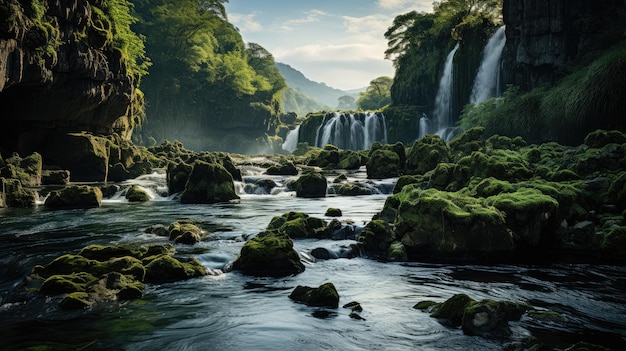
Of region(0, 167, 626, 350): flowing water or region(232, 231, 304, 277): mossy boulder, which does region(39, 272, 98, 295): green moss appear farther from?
region(232, 231, 304, 277): mossy boulder

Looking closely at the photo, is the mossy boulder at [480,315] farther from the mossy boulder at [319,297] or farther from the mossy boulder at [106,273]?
the mossy boulder at [106,273]

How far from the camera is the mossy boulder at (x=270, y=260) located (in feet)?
35.2

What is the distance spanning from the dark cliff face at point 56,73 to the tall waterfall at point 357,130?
3176 cm

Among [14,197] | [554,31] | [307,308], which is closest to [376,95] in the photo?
[554,31]

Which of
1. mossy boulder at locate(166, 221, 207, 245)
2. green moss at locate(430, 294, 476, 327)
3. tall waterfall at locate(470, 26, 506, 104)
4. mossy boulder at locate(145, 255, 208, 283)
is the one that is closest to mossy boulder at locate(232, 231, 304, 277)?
mossy boulder at locate(145, 255, 208, 283)

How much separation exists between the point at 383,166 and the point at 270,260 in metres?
21.3

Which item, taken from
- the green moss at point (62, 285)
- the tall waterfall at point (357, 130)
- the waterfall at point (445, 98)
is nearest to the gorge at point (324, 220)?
the green moss at point (62, 285)

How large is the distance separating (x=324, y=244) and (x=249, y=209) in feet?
29.2

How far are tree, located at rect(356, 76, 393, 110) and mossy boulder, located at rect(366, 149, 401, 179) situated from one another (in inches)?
2581

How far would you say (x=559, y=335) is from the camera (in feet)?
22.8

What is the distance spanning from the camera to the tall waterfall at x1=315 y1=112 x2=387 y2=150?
60219 mm

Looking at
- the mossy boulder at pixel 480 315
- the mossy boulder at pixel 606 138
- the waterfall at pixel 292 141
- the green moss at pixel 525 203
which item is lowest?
the mossy boulder at pixel 480 315

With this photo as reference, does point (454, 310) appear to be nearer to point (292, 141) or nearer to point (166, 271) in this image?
point (166, 271)

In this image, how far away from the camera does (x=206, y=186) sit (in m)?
24.4
